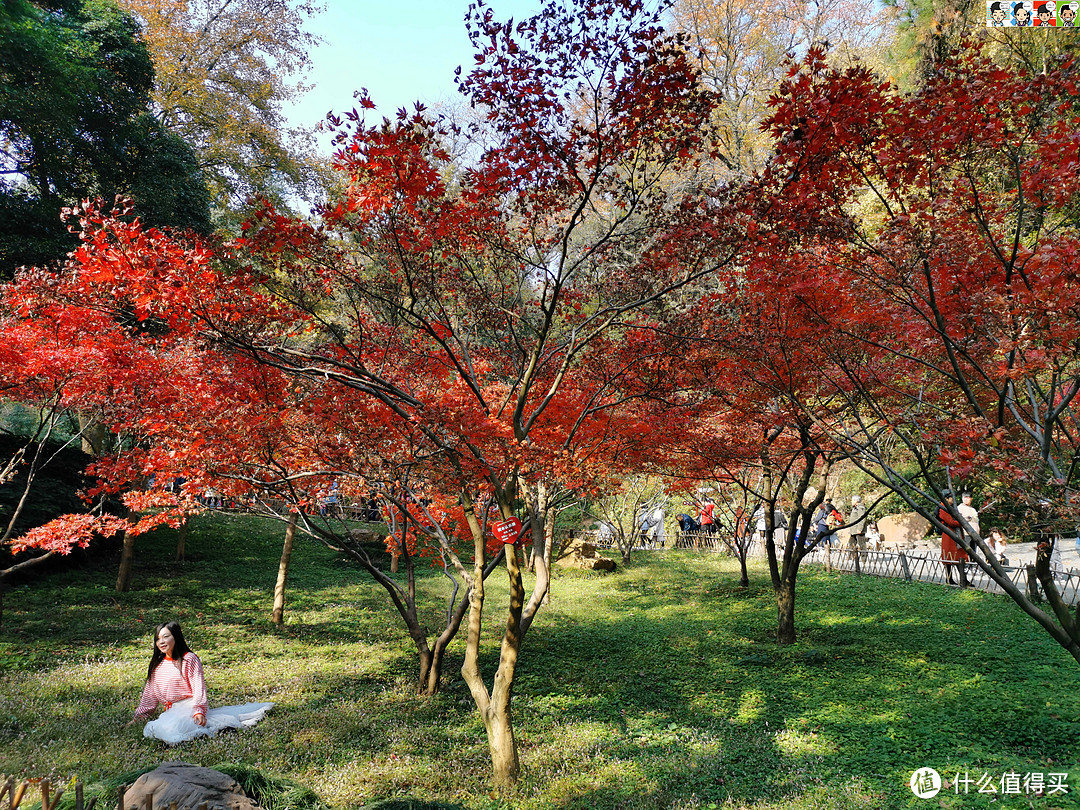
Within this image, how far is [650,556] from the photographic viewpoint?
2114cm

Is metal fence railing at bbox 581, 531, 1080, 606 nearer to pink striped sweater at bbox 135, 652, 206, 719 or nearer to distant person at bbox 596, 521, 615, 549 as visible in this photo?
distant person at bbox 596, 521, 615, 549

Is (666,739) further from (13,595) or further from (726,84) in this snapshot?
(726,84)

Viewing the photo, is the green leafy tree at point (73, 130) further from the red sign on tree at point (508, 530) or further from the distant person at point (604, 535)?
the distant person at point (604, 535)

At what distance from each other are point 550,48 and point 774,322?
3917mm

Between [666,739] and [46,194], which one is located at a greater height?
[46,194]

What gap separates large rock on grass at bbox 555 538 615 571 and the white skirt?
13.0 metres

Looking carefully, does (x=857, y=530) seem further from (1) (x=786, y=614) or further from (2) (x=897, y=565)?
(1) (x=786, y=614)

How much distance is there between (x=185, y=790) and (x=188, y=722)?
9.40ft

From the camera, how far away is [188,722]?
617 centimetres

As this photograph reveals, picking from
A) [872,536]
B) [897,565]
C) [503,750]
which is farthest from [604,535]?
[503,750]

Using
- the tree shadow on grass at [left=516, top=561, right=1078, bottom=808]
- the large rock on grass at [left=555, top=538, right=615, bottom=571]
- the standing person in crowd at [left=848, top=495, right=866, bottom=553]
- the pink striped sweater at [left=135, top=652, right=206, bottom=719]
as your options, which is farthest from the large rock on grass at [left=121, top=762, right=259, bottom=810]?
the standing person in crowd at [left=848, top=495, right=866, bottom=553]

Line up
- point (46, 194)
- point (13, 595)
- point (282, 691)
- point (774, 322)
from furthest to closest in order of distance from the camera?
1. point (46, 194)
2. point (13, 595)
3. point (282, 691)
4. point (774, 322)

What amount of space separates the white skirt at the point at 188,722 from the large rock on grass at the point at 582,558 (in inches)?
510

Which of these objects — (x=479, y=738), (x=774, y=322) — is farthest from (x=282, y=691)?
(x=774, y=322)
